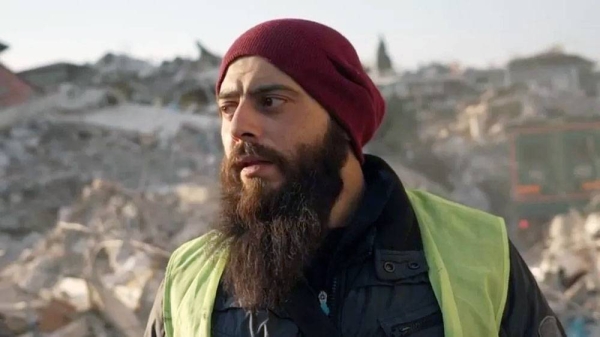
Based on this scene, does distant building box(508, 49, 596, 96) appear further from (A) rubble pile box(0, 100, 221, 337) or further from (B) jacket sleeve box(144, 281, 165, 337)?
(B) jacket sleeve box(144, 281, 165, 337)

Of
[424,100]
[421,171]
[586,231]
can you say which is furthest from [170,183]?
[424,100]

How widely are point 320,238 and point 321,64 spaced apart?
0.40 metres

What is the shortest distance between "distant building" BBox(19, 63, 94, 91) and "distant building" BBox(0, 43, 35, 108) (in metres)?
4.28

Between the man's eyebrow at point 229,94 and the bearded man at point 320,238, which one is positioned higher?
the man's eyebrow at point 229,94

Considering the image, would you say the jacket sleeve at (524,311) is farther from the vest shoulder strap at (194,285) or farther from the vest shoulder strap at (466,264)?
the vest shoulder strap at (194,285)

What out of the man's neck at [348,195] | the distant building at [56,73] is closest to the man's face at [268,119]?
the man's neck at [348,195]

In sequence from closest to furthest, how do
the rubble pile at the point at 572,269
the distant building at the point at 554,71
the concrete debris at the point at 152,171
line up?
the rubble pile at the point at 572,269 < the concrete debris at the point at 152,171 < the distant building at the point at 554,71

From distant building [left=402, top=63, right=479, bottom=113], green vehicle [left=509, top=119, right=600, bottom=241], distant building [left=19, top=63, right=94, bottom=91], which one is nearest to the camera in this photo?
green vehicle [left=509, top=119, right=600, bottom=241]

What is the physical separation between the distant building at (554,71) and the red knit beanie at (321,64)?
22338 mm

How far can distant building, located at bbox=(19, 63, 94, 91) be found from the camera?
96.2 feet

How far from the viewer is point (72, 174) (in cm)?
1476

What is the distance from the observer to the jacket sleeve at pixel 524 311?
164 cm

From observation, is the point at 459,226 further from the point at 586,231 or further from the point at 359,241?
the point at 586,231

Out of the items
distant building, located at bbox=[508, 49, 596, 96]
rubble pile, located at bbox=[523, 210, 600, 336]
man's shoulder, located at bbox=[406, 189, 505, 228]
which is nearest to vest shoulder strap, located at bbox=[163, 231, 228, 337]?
man's shoulder, located at bbox=[406, 189, 505, 228]
